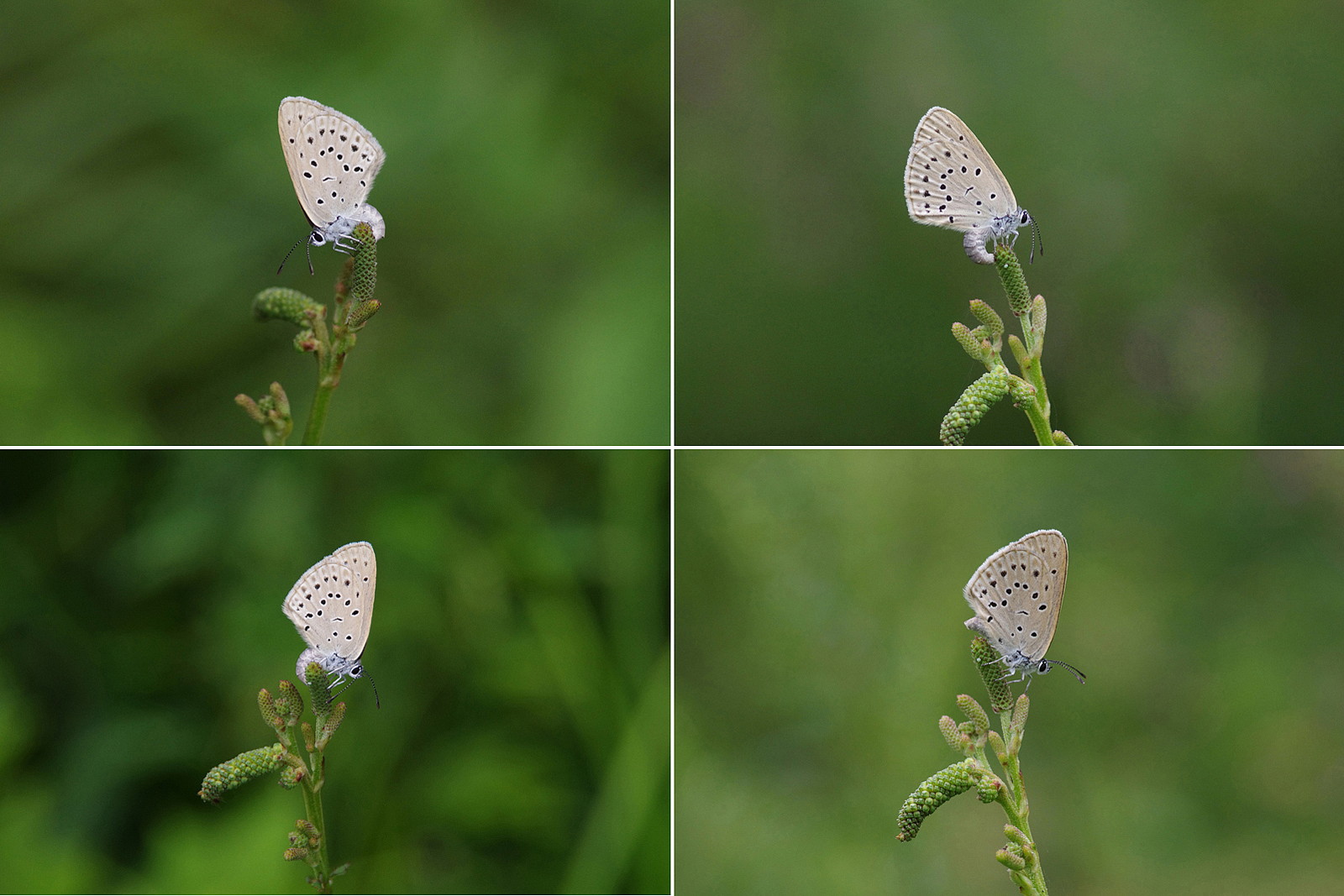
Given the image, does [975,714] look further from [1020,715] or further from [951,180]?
[951,180]

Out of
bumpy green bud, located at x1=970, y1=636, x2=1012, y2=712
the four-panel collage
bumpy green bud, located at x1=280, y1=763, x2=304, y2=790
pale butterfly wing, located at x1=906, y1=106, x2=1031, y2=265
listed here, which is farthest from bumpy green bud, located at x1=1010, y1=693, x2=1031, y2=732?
bumpy green bud, located at x1=280, y1=763, x2=304, y2=790

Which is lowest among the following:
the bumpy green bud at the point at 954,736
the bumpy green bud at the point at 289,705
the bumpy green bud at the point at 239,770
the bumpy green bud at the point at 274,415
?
the bumpy green bud at the point at 239,770

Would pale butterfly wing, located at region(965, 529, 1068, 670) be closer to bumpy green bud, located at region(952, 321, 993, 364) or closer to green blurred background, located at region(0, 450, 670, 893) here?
bumpy green bud, located at region(952, 321, 993, 364)

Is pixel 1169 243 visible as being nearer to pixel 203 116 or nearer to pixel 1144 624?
pixel 1144 624

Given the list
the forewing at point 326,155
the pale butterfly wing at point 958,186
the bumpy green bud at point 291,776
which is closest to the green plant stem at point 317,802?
the bumpy green bud at point 291,776

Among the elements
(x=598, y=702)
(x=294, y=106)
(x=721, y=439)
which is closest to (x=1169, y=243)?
(x=721, y=439)

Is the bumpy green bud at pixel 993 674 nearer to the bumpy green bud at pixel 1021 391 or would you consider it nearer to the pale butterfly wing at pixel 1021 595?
the pale butterfly wing at pixel 1021 595
